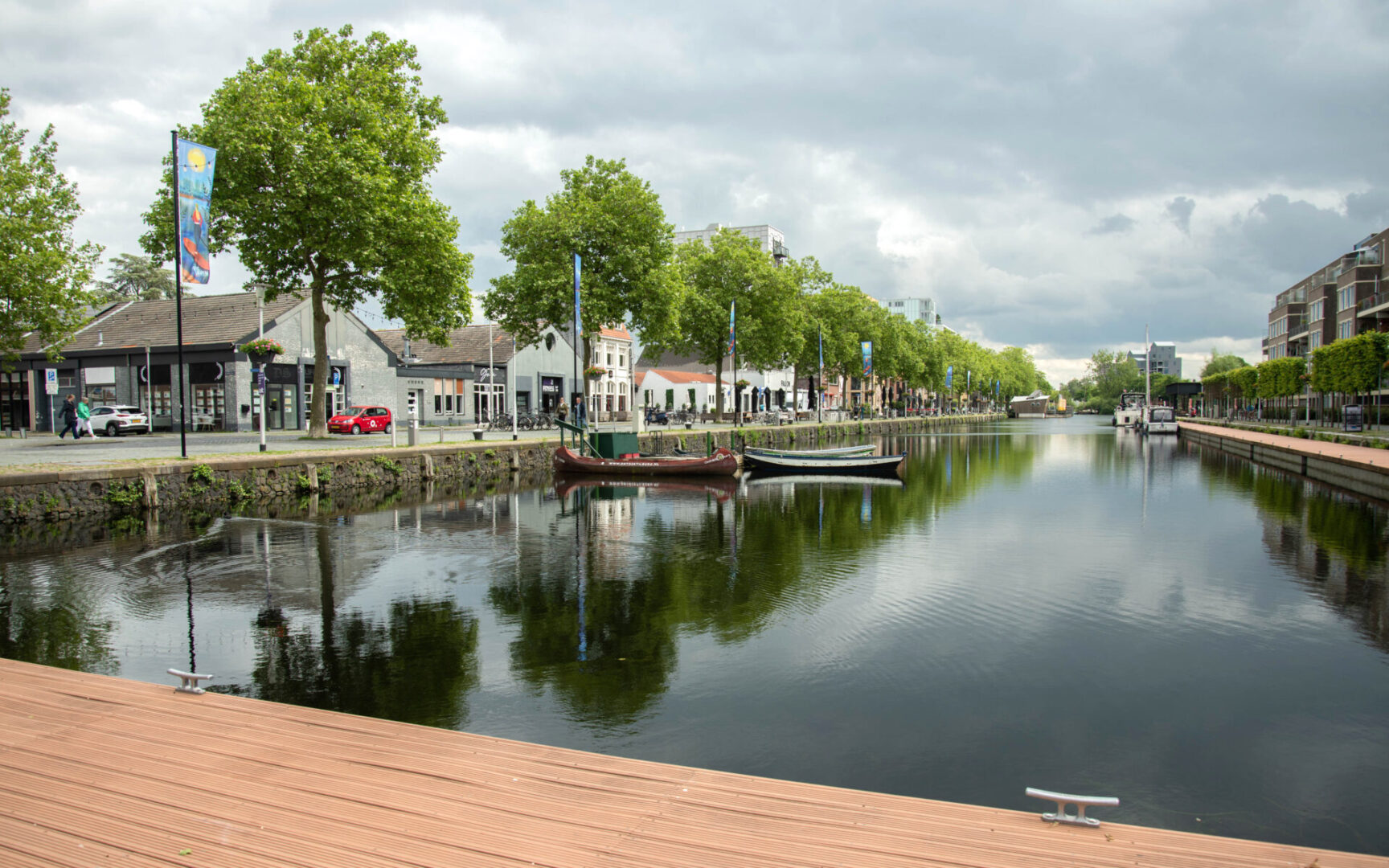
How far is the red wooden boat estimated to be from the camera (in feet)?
92.4

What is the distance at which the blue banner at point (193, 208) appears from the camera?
60.6ft

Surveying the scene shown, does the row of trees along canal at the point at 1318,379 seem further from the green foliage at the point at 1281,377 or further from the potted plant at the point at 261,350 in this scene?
the potted plant at the point at 261,350

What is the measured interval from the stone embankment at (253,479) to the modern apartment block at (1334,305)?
59.2 m

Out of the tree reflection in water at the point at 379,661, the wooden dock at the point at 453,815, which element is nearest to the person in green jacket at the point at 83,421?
the tree reflection in water at the point at 379,661

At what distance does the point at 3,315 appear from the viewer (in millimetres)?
28766

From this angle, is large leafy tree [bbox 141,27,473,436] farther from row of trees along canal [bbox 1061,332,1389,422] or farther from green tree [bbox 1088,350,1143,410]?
green tree [bbox 1088,350,1143,410]

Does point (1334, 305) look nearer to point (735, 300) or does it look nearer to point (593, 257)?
point (735, 300)

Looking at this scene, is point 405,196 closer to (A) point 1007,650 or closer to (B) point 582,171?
(B) point 582,171

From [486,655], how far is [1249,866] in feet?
20.6

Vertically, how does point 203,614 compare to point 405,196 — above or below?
below

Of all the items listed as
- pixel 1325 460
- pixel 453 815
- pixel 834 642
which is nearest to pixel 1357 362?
pixel 1325 460

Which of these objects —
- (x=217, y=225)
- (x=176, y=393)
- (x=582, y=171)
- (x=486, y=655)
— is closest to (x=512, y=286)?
(x=582, y=171)

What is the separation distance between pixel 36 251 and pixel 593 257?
802 inches

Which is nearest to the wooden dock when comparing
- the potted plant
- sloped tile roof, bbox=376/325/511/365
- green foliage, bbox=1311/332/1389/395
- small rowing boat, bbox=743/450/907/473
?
the potted plant
